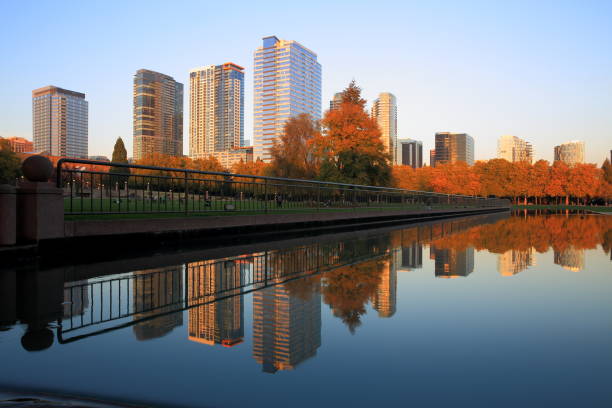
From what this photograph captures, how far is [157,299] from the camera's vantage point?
4.19 m

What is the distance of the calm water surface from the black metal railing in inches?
132

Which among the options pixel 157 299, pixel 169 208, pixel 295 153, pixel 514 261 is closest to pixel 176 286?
pixel 157 299

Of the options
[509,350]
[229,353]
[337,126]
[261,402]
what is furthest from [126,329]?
[337,126]

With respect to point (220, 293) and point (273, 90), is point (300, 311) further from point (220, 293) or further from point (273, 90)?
point (273, 90)

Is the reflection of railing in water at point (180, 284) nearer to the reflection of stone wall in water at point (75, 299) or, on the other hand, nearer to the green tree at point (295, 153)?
the reflection of stone wall in water at point (75, 299)

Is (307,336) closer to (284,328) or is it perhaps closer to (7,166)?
(284,328)

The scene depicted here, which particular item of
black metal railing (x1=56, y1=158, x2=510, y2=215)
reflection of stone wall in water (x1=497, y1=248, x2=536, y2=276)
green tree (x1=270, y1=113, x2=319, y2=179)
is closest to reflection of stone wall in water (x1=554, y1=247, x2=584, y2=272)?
reflection of stone wall in water (x1=497, y1=248, x2=536, y2=276)

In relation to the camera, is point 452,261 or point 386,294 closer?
point 386,294

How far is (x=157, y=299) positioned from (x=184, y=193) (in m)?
7.65

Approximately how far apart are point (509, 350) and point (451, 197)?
123 feet

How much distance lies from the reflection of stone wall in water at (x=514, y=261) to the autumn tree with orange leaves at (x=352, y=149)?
22.2m

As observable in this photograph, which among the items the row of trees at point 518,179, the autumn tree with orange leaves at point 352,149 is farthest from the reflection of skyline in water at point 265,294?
the row of trees at point 518,179

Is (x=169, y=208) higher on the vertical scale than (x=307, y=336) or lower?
higher

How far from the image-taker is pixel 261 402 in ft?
6.64
